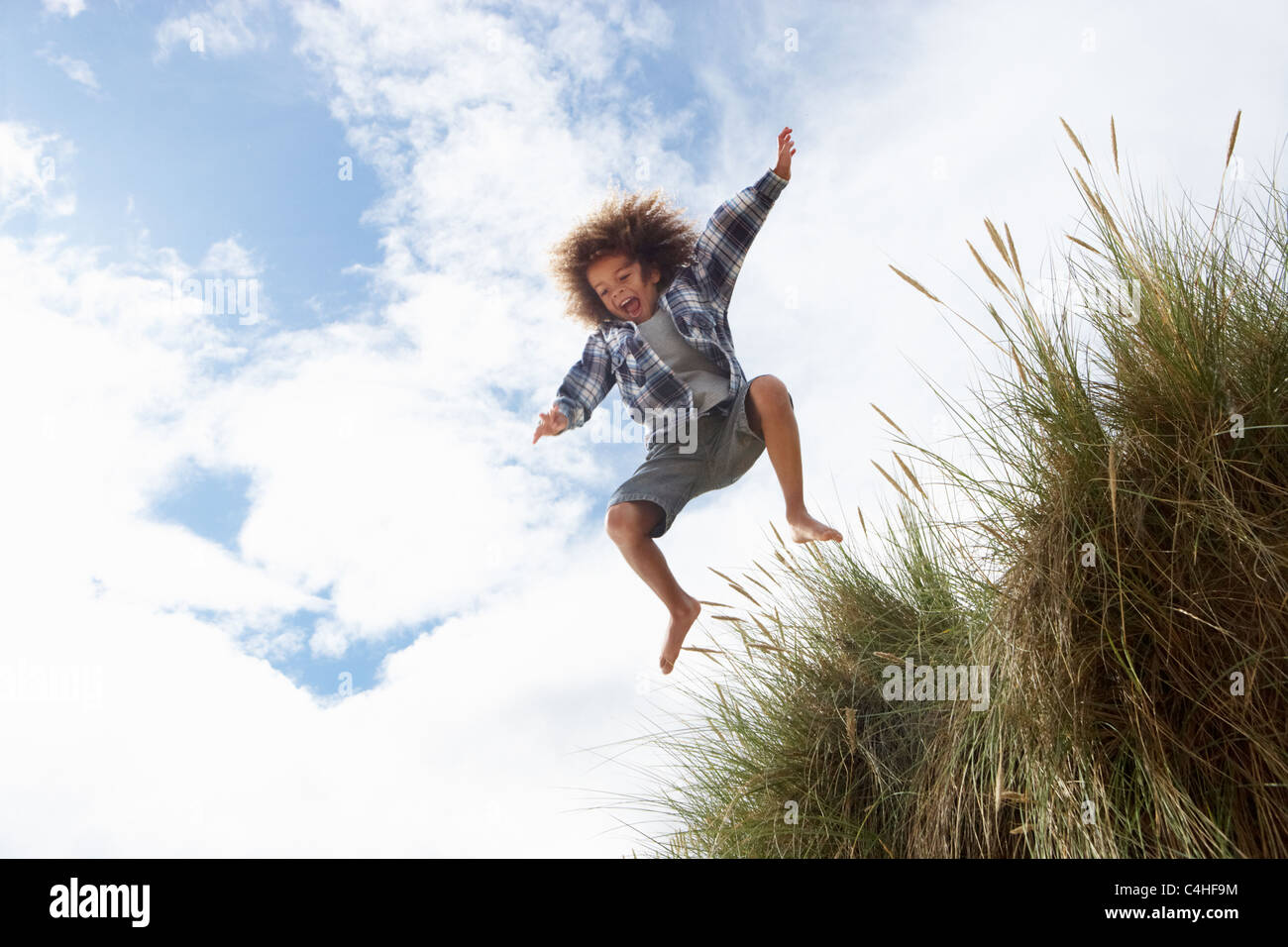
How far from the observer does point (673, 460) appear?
333cm

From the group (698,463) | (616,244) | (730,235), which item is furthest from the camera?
(616,244)

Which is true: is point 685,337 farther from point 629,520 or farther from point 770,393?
point 629,520

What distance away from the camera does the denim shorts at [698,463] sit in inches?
128

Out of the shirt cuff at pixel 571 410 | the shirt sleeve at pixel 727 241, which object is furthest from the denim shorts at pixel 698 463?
the shirt sleeve at pixel 727 241

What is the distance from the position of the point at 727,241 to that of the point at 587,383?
29.2 inches

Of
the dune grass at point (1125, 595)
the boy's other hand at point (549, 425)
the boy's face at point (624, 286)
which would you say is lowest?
the dune grass at point (1125, 595)

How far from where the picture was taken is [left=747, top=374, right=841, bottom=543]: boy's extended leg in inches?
127

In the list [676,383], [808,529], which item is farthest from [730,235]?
[808,529]

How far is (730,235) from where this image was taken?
358 centimetres

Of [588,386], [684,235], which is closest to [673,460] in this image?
[588,386]

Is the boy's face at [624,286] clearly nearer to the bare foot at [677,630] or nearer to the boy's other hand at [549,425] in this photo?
the boy's other hand at [549,425]
